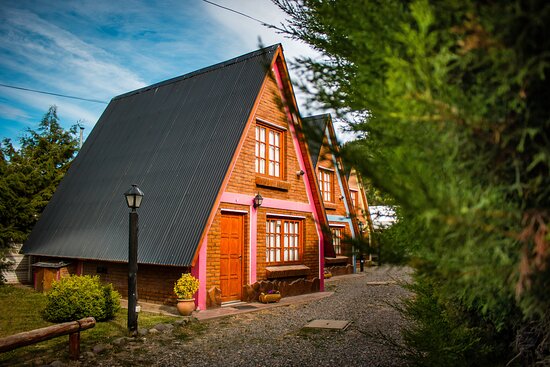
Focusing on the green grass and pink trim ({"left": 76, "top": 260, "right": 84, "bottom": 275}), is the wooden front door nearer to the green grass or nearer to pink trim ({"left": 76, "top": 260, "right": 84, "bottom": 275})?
the green grass

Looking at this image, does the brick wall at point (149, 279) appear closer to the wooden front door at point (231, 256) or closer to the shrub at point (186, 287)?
the shrub at point (186, 287)

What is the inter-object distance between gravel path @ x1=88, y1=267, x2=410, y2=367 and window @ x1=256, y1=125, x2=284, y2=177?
4.48 metres

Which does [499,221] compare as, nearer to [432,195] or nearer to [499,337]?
[432,195]

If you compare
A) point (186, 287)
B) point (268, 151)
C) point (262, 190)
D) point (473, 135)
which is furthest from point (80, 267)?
point (473, 135)

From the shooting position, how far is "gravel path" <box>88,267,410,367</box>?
603cm

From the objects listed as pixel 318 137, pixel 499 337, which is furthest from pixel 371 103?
pixel 499 337

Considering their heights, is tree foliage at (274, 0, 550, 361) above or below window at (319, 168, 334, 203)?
below

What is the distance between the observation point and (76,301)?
8.16m

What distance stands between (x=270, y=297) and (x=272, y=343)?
394 cm

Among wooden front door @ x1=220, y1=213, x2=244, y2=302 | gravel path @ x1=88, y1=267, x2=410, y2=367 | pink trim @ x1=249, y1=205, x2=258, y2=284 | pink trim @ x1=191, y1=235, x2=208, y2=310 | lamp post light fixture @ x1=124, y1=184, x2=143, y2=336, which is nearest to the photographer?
gravel path @ x1=88, y1=267, x2=410, y2=367

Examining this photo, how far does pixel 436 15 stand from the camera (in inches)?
88.0

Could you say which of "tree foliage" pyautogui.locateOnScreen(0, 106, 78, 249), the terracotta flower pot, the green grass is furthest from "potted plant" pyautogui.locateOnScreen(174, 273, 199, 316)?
→ "tree foliage" pyautogui.locateOnScreen(0, 106, 78, 249)

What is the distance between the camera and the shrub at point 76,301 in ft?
26.9

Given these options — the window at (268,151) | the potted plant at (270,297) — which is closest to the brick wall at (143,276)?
the potted plant at (270,297)
